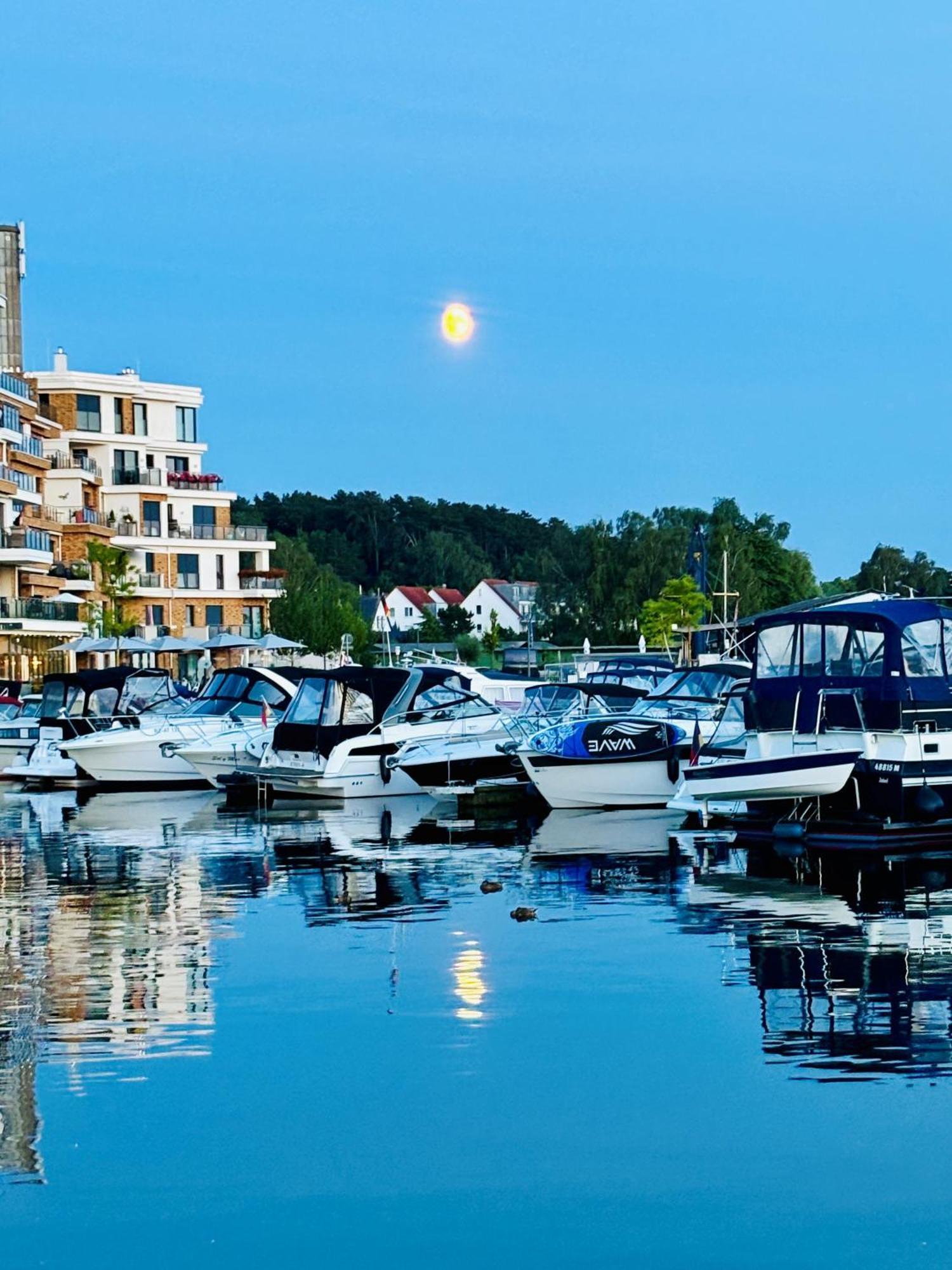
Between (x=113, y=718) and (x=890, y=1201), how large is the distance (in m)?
40.1

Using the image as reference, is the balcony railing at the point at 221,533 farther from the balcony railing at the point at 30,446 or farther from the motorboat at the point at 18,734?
the motorboat at the point at 18,734

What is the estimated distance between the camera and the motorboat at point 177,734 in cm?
4544

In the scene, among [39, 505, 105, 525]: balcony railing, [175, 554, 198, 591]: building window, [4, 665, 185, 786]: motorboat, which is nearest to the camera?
[4, 665, 185, 786]: motorboat

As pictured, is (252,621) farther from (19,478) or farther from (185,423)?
(19,478)

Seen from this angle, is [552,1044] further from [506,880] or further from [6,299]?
[6,299]

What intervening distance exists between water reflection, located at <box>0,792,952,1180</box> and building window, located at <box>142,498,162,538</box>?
6588 centimetres

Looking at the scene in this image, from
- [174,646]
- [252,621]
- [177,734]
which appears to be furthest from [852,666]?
[252,621]

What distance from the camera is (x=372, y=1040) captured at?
52.6 feet

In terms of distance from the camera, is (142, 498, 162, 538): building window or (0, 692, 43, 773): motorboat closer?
(0, 692, 43, 773): motorboat

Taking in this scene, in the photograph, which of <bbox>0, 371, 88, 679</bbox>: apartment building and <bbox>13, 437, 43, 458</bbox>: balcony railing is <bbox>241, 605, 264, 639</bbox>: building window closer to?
<bbox>0, 371, 88, 679</bbox>: apartment building

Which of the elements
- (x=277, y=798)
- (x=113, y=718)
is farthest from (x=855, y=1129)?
(x=113, y=718)

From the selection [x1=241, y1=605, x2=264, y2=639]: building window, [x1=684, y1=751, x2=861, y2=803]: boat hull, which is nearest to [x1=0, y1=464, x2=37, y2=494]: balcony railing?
[x1=241, y1=605, x2=264, y2=639]: building window

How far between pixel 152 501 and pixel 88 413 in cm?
594

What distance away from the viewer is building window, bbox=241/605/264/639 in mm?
109312
